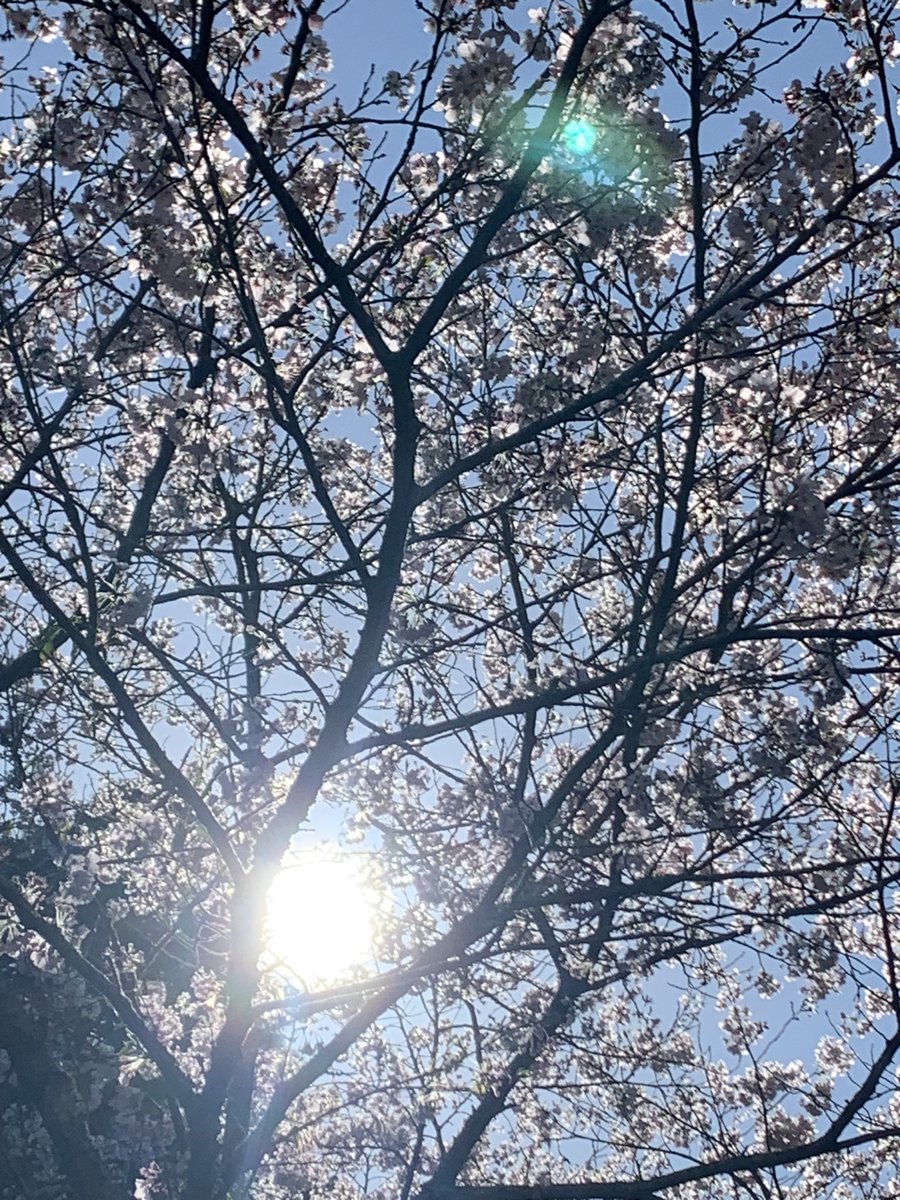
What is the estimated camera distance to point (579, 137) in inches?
184

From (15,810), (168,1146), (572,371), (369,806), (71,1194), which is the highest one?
(572,371)

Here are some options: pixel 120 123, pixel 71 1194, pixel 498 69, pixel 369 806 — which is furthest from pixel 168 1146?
pixel 498 69

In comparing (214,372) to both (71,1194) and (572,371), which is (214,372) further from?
(71,1194)

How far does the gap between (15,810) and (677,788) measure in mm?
4252

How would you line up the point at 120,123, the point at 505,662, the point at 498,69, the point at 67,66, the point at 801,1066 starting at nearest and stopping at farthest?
the point at 498,69
the point at 67,66
the point at 120,123
the point at 505,662
the point at 801,1066

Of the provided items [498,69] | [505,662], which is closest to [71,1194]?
[505,662]

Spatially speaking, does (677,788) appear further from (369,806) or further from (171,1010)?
(171,1010)

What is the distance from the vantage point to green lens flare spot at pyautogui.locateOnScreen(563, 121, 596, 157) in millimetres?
4641

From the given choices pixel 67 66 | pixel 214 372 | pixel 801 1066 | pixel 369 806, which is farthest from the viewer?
pixel 801 1066

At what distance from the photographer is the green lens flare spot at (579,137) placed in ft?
15.2

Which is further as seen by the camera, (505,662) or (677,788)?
(505,662)

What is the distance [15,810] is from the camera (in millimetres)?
6879

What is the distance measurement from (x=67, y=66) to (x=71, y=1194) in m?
9.18

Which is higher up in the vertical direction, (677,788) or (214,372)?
(214,372)
